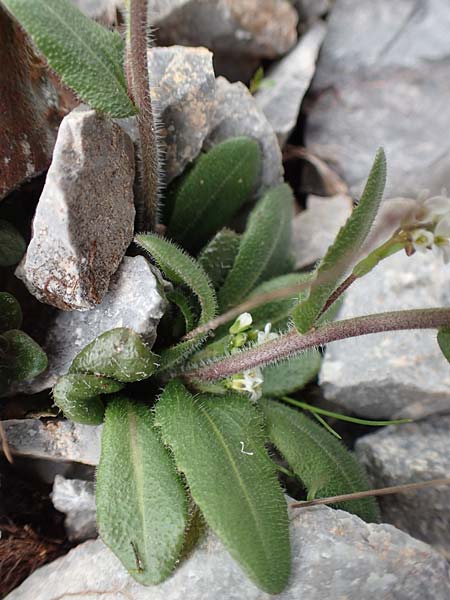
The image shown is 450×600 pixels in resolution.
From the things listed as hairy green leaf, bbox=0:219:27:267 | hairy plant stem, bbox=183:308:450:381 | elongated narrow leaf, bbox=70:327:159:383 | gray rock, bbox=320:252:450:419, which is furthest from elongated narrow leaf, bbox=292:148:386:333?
hairy green leaf, bbox=0:219:27:267

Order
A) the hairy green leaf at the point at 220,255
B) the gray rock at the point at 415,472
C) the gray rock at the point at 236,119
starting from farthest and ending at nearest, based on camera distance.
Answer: the gray rock at the point at 236,119 → the hairy green leaf at the point at 220,255 → the gray rock at the point at 415,472

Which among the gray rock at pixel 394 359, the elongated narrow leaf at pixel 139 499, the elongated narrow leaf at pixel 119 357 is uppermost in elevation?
the elongated narrow leaf at pixel 119 357

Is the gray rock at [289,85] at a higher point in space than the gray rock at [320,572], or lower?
higher

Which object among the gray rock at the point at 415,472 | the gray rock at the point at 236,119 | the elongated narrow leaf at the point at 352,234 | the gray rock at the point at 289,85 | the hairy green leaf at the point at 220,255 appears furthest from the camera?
the gray rock at the point at 289,85

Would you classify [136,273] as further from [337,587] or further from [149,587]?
[337,587]

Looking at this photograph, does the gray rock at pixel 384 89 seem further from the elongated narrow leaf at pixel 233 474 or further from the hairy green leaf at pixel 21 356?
the hairy green leaf at pixel 21 356

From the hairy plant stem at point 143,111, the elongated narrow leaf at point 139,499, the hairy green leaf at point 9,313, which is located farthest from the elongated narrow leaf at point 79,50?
the elongated narrow leaf at point 139,499
